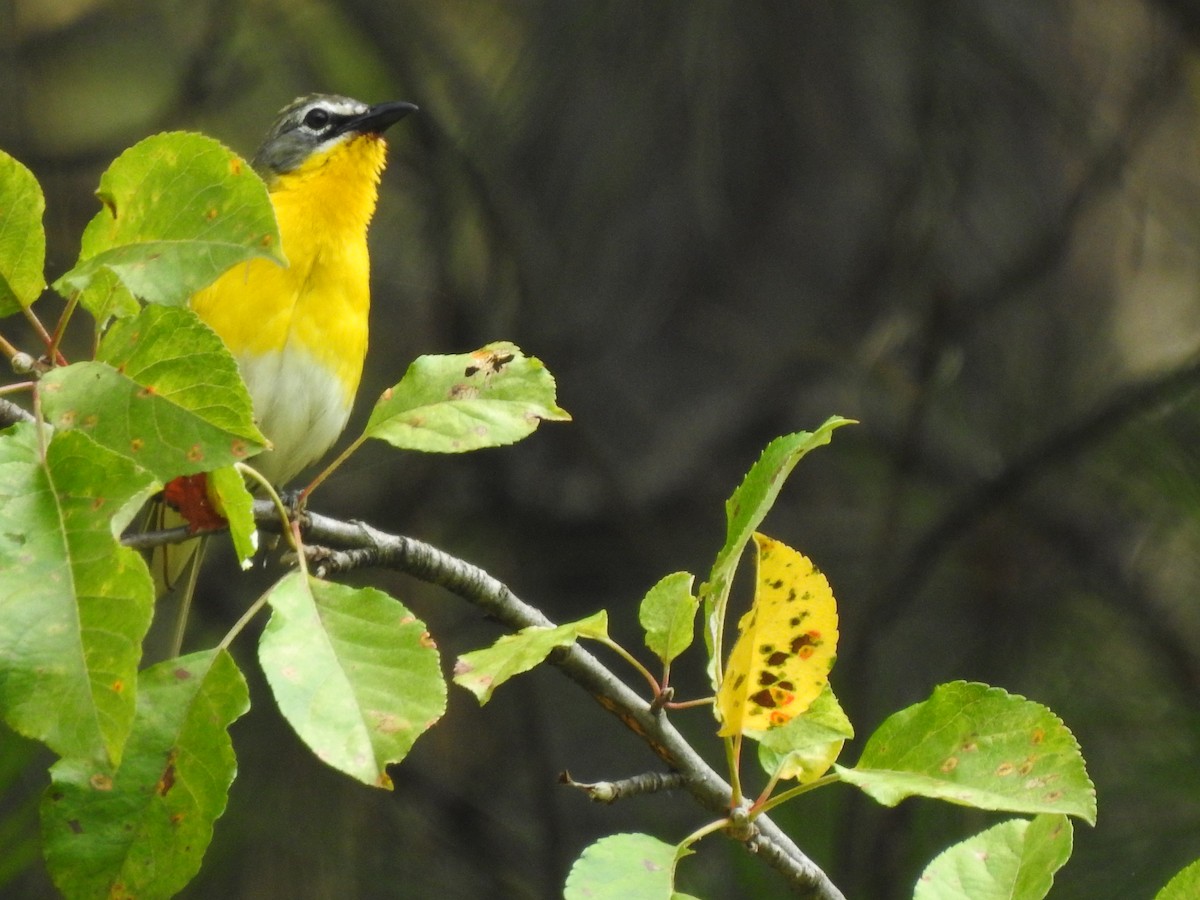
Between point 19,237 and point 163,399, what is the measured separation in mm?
156

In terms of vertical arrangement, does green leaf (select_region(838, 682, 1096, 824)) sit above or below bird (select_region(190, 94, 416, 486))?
above

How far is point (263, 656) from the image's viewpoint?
2.16 feet

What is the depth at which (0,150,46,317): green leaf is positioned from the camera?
2.36 ft

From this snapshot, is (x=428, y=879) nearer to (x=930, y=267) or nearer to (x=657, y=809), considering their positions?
(x=657, y=809)

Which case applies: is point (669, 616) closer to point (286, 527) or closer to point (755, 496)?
point (755, 496)

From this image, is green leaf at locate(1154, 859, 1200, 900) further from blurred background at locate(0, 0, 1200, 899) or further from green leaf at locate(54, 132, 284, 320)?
blurred background at locate(0, 0, 1200, 899)

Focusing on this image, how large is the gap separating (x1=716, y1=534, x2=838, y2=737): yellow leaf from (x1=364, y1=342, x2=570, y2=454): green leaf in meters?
0.14

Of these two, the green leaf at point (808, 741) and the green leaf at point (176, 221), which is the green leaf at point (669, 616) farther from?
the green leaf at point (176, 221)

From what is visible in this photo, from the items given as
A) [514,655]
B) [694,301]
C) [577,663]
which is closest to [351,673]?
[514,655]

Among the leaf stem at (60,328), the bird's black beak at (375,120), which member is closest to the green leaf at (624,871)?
the leaf stem at (60,328)

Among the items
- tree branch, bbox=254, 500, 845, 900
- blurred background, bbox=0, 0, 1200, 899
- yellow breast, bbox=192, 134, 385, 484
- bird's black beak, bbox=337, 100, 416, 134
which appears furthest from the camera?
blurred background, bbox=0, 0, 1200, 899

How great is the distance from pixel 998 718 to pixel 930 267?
2237 mm

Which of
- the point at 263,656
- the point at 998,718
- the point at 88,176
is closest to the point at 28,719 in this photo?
the point at 263,656

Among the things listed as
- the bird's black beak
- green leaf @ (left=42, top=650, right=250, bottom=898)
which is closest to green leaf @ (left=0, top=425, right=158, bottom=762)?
green leaf @ (left=42, top=650, right=250, bottom=898)
